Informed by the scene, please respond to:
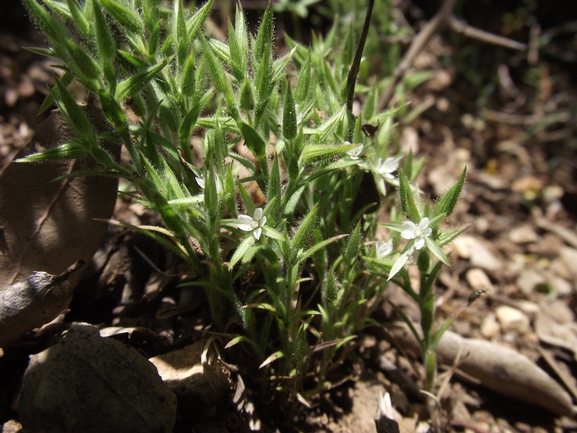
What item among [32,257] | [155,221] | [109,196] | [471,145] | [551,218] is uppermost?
[109,196]

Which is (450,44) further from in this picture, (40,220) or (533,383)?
(40,220)

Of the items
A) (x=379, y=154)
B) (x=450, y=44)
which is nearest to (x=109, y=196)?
(x=379, y=154)

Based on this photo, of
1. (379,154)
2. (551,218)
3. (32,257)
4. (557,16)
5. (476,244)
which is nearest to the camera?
(32,257)

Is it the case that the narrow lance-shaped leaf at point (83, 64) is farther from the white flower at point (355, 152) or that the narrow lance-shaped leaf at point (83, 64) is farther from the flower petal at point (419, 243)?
the flower petal at point (419, 243)

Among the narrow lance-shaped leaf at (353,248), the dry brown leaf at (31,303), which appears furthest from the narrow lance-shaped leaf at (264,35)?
the dry brown leaf at (31,303)

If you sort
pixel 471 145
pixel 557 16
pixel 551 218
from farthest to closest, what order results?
pixel 557 16, pixel 471 145, pixel 551 218

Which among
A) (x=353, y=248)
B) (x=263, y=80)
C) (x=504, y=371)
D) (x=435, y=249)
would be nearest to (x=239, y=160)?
(x=263, y=80)

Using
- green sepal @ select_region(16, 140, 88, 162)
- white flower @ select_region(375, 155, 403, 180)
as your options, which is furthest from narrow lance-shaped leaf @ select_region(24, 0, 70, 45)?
white flower @ select_region(375, 155, 403, 180)

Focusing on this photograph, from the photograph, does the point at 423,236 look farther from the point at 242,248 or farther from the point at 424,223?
the point at 242,248
